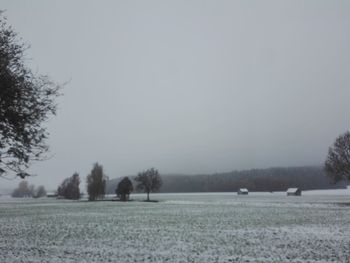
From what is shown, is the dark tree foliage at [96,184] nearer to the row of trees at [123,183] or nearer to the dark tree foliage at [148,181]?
the row of trees at [123,183]

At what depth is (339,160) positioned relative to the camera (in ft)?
259

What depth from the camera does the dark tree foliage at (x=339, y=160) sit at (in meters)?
78.1

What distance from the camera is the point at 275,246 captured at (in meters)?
23.2

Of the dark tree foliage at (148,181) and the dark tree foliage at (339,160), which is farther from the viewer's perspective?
the dark tree foliage at (148,181)

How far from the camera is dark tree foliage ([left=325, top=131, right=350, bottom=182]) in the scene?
3076 inches

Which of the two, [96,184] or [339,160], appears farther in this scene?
[96,184]

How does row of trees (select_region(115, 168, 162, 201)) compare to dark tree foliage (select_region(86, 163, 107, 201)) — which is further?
dark tree foliage (select_region(86, 163, 107, 201))

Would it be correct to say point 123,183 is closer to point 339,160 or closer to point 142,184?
point 142,184

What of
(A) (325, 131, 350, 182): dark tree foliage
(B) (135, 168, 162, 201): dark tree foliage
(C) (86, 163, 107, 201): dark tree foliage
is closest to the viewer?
(A) (325, 131, 350, 182): dark tree foliage

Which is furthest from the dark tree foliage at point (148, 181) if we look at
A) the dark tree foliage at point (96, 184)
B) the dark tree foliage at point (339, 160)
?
the dark tree foliage at point (339, 160)

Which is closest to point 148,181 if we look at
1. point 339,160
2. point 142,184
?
point 142,184

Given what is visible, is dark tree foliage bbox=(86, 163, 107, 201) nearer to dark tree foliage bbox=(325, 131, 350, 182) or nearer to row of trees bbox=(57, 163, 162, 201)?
row of trees bbox=(57, 163, 162, 201)

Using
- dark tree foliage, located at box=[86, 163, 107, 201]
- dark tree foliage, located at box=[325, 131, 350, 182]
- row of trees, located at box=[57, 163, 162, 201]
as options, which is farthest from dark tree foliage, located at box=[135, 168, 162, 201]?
dark tree foliage, located at box=[325, 131, 350, 182]

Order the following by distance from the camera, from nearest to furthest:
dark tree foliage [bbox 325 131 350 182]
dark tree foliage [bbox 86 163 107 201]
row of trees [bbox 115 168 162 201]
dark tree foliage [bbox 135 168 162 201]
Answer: dark tree foliage [bbox 325 131 350 182] < row of trees [bbox 115 168 162 201] < dark tree foliage [bbox 135 168 162 201] < dark tree foliage [bbox 86 163 107 201]
